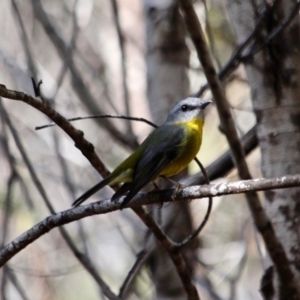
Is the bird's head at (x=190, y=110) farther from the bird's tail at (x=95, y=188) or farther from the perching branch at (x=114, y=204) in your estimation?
the perching branch at (x=114, y=204)

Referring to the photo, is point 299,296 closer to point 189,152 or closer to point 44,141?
point 189,152

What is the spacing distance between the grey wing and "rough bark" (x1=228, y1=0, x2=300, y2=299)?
1.82ft

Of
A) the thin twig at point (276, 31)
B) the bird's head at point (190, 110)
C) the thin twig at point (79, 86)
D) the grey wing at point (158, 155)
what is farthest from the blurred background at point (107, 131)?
the thin twig at point (276, 31)

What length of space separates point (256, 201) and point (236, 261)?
3.36 metres

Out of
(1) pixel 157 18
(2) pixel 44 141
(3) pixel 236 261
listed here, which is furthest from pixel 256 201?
(2) pixel 44 141

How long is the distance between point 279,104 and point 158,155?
2.77 feet

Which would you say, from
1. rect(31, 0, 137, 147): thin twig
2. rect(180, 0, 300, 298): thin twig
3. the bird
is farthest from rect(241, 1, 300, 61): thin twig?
rect(31, 0, 137, 147): thin twig

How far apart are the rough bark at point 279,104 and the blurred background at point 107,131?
3.45ft

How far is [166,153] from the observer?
372cm

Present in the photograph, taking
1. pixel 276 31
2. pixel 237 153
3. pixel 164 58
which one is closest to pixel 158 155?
pixel 237 153

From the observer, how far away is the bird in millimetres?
3512

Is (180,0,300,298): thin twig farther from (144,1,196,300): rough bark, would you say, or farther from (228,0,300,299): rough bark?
(144,1,196,300): rough bark

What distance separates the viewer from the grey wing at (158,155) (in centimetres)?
344

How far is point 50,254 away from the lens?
7590 millimetres
